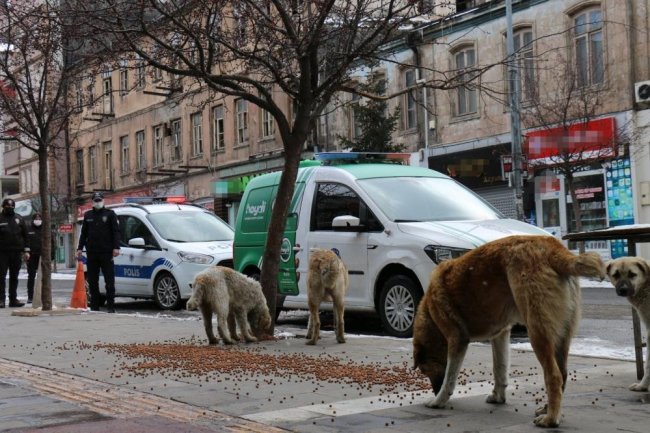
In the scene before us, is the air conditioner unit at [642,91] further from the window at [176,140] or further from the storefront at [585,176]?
the window at [176,140]

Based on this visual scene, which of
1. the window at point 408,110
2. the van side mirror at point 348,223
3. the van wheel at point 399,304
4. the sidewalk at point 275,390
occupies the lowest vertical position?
the sidewalk at point 275,390

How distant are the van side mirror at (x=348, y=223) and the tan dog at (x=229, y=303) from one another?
164 cm

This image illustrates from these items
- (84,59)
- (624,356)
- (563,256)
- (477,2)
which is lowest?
(624,356)

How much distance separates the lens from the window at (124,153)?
4819 cm

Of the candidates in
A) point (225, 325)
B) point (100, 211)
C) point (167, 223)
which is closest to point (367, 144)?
point (167, 223)

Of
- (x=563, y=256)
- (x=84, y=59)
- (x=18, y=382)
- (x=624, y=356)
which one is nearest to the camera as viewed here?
(x=563, y=256)

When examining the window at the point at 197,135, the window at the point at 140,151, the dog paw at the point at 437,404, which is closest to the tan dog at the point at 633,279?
the dog paw at the point at 437,404

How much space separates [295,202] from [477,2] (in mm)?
19103

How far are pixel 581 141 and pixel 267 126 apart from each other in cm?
1711

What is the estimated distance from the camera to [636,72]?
23594 millimetres

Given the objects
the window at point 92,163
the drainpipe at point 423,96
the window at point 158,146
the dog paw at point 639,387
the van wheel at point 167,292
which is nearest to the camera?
the dog paw at point 639,387

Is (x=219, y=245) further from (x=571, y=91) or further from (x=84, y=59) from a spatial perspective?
(x=571, y=91)

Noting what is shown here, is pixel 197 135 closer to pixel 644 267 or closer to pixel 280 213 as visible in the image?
pixel 280 213

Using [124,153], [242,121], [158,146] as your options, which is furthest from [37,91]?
[124,153]
